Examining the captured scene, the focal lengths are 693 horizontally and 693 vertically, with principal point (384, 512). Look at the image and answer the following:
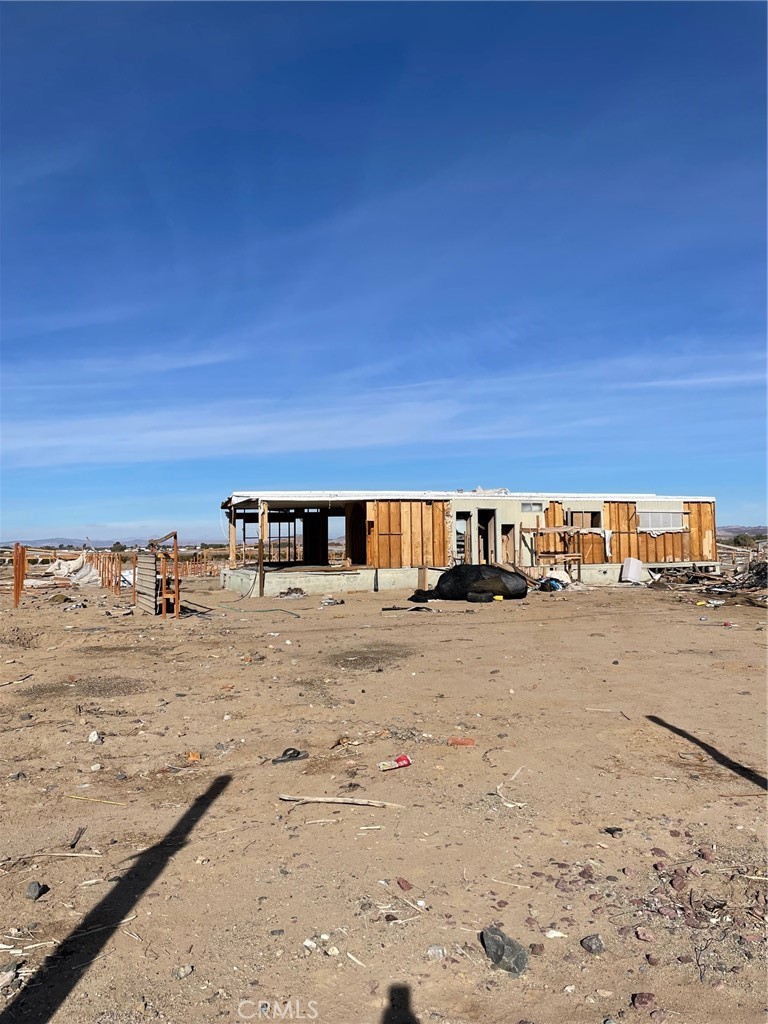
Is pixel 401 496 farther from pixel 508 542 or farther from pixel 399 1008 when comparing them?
pixel 399 1008

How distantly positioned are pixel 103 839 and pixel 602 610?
49.7 feet

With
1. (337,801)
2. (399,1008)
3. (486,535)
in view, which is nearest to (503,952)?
(399,1008)

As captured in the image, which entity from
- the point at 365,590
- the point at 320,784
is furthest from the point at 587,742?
the point at 365,590

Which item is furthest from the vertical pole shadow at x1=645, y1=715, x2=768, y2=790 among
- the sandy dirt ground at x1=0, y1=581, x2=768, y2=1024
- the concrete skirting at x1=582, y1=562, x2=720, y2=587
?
the concrete skirting at x1=582, y1=562, x2=720, y2=587

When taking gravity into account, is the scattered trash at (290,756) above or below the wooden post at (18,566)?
below

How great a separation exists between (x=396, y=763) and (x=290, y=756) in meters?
1.03

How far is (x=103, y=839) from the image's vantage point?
4.80m

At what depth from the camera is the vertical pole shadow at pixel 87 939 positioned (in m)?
3.10

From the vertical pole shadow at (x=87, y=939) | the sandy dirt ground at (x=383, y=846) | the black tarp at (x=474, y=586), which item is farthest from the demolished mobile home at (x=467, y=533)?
the vertical pole shadow at (x=87, y=939)

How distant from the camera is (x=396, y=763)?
6.20 m

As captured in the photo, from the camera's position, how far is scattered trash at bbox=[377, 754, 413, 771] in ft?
20.1

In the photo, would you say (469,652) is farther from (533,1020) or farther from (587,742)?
(533,1020)

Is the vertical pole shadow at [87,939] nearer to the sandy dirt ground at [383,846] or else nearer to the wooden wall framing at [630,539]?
the sandy dirt ground at [383,846]

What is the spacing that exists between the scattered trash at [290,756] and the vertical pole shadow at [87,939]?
1343 mm
